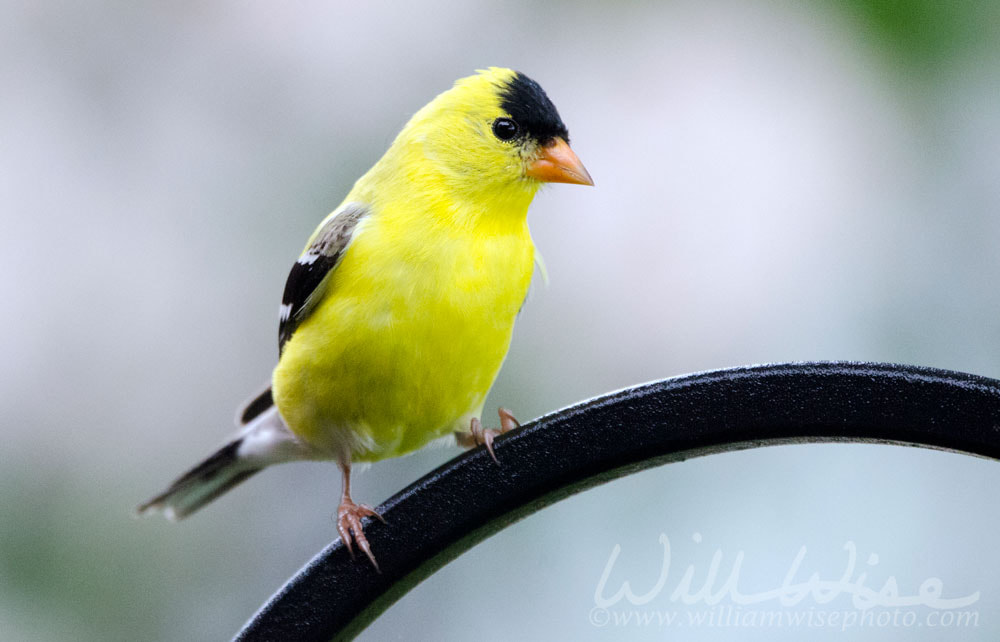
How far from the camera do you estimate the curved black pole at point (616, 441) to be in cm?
105

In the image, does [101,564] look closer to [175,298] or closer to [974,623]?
[175,298]

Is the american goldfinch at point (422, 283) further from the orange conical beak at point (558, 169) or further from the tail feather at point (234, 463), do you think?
the tail feather at point (234, 463)

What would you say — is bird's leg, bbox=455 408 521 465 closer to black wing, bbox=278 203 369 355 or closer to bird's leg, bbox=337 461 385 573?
bird's leg, bbox=337 461 385 573

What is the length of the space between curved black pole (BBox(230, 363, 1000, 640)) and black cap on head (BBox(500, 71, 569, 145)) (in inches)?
34.2

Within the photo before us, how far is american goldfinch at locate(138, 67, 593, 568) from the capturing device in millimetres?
1729

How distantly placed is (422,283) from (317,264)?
278mm

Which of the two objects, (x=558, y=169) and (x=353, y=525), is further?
(x=558, y=169)

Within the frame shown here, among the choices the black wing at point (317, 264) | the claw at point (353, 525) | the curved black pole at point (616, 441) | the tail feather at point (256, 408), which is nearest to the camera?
the curved black pole at point (616, 441)

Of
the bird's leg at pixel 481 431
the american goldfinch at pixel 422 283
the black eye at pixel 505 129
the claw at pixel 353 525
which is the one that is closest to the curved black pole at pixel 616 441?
the claw at pixel 353 525

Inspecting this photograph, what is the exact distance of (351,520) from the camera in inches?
67.4

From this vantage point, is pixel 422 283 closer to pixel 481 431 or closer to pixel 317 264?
pixel 317 264

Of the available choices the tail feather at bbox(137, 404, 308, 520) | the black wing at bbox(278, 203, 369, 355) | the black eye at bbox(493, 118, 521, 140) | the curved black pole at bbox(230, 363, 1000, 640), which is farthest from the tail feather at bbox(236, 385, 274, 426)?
the curved black pole at bbox(230, 363, 1000, 640)

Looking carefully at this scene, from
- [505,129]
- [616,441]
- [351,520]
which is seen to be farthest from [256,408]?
[616,441]

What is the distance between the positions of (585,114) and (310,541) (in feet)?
4.26
